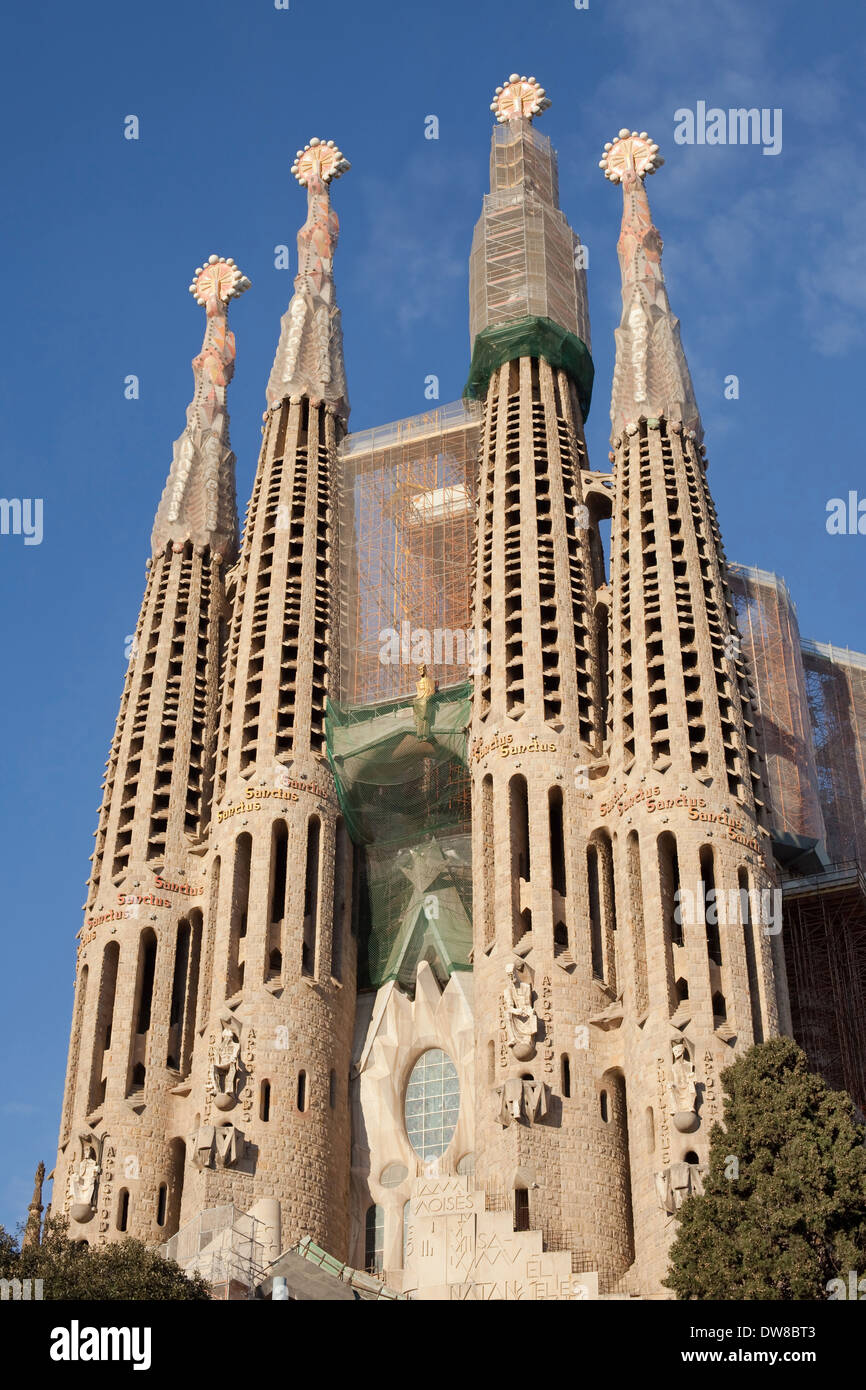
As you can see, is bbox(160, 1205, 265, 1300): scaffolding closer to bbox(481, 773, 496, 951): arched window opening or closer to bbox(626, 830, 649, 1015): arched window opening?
bbox(481, 773, 496, 951): arched window opening

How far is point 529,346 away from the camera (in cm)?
5909

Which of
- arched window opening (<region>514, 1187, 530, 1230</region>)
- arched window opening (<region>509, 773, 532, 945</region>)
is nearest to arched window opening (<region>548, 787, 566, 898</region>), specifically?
arched window opening (<region>509, 773, 532, 945</region>)

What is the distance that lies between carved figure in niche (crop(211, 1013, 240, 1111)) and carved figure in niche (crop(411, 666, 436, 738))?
9904 millimetres

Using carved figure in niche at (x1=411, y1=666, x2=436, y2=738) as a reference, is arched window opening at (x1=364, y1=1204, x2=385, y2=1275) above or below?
below

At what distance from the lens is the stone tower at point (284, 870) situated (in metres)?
46.7

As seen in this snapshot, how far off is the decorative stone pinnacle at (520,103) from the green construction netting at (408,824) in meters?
21.6

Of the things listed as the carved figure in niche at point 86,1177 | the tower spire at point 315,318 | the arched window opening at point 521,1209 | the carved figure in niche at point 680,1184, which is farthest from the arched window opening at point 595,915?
the tower spire at point 315,318

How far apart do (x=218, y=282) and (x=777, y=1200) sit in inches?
1623

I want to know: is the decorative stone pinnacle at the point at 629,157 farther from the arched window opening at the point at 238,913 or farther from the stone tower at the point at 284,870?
the arched window opening at the point at 238,913

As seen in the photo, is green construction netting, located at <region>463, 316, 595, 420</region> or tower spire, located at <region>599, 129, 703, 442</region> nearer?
tower spire, located at <region>599, 129, 703, 442</region>

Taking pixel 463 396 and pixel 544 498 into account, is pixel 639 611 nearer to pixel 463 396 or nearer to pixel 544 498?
pixel 544 498

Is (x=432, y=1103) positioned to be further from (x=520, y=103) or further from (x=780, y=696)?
(x=520, y=103)

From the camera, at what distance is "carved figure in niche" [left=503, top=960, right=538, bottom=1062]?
45.5 m
